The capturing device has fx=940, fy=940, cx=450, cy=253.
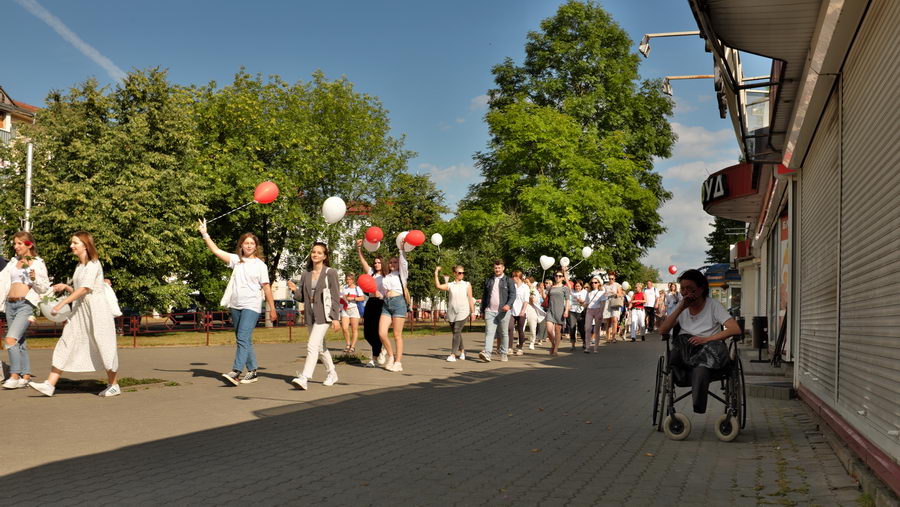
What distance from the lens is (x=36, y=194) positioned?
37.4m

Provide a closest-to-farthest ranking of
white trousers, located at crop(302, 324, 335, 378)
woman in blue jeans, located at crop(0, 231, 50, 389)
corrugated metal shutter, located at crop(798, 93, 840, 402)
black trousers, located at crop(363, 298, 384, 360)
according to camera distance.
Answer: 1. corrugated metal shutter, located at crop(798, 93, 840, 402)
2. woman in blue jeans, located at crop(0, 231, 50, 389)
3. white trousers, located at crop(302, 324, 335, 378)
4. black trousers, located at crop(363, 298, 384, 360)

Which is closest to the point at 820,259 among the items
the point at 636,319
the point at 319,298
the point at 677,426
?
the point at 677,426

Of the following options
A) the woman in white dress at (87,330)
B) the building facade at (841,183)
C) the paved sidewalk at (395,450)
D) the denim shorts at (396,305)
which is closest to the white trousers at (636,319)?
the denim shorts at (396,305)

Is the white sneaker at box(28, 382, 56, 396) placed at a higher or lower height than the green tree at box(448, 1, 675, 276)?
lower

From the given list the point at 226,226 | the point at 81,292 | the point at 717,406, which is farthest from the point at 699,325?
the point at 226,226

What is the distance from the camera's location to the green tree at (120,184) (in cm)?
3512

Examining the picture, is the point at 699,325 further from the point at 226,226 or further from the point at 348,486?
the point at 226,226

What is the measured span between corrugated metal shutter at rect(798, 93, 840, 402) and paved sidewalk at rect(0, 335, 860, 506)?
1.81 ft

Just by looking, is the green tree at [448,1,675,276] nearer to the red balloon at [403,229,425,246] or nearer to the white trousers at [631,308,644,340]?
the white trousers at [631,308,644,340]

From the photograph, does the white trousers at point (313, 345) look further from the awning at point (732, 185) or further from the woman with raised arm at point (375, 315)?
the awning at point (732, 185)

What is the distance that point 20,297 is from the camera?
37.8ft

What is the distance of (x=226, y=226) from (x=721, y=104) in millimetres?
33741

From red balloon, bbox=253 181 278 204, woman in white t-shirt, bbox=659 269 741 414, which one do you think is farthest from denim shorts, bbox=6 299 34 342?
woman in white t-shirt, bbox=659 269 741 414

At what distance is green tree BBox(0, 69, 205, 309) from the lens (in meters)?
35.1
